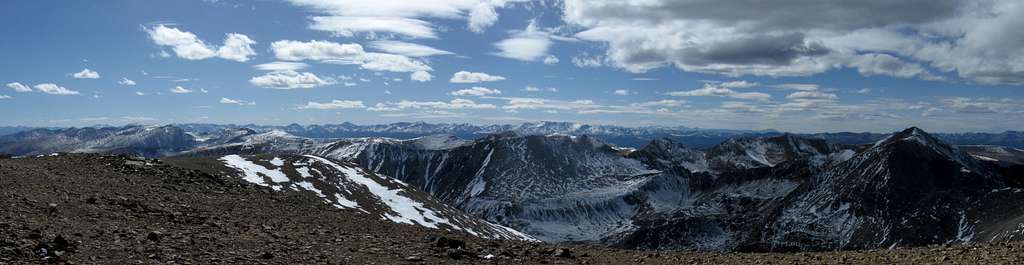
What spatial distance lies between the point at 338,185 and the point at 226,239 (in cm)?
8633

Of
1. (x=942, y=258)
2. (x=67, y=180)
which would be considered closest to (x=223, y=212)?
(x=67, y=180)

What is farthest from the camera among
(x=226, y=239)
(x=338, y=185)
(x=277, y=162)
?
(x=277, y=162)

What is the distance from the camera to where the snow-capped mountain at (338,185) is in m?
91.7

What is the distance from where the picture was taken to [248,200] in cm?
3638

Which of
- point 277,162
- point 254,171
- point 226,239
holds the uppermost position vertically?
point 226,239

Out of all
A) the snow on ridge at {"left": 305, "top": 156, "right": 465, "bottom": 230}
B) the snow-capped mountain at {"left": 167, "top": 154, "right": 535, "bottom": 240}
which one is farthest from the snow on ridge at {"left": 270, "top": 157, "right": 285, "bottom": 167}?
the snow on ridge at {"left": 305, "top": 156, "right": 465, "bottom": 230}

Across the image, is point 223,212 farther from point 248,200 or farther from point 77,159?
point 77,159

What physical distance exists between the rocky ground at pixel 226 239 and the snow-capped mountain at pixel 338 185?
53.3m

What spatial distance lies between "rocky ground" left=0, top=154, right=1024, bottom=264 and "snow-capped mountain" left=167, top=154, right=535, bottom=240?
53.3 m

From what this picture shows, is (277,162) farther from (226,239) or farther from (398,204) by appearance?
(226,239)

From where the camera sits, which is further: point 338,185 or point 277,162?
point 277,162

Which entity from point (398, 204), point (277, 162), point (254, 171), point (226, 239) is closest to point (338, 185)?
point (398, 204)

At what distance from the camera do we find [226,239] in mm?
21234

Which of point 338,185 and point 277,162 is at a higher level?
point 277,162
